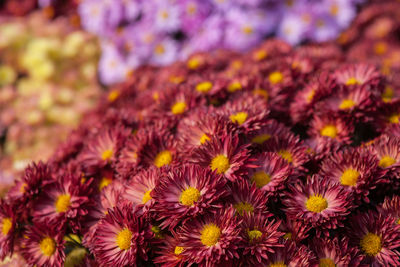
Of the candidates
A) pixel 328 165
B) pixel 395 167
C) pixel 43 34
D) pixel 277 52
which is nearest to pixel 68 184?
pixel 328 165

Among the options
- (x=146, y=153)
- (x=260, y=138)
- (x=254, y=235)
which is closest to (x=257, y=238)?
(x=254, y=235)

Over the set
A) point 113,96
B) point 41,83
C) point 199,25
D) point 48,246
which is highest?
point 48,246

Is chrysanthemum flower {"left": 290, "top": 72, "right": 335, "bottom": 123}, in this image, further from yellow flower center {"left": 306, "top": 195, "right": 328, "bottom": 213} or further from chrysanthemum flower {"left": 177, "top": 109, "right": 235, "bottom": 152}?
yellow flower center {"left": 306, "top": 195, "right": 328, "bottom": 213}

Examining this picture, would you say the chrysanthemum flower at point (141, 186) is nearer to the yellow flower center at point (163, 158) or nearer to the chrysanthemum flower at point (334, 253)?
the yellow flower center at point (163, 158)

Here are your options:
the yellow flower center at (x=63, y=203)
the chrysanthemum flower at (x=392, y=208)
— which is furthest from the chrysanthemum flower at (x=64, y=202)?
the chrysanthemum flower at (x=392, y=208)

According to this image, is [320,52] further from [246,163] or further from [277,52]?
[246,163]

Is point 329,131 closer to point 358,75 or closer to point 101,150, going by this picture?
point 358,75
